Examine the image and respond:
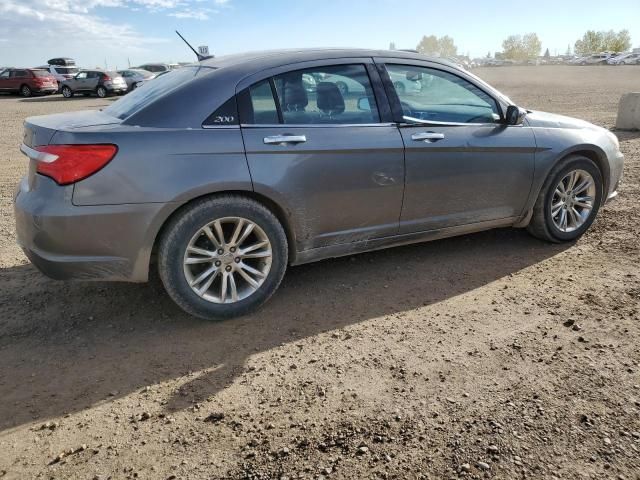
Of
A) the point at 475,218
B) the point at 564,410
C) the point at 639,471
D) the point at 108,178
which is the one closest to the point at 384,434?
the point at 564,410

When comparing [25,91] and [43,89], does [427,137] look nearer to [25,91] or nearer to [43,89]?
[43,89]

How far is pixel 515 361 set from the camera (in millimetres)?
2980

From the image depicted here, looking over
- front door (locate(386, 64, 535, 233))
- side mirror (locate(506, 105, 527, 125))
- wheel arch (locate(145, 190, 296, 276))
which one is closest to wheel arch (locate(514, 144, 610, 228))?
front door (locate(386, 64, 535, 233))

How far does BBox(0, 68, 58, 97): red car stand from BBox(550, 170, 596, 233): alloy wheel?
3212cm

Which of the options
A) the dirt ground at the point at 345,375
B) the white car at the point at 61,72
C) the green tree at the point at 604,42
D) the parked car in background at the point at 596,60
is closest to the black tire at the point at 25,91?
the white car at the point at 61,72

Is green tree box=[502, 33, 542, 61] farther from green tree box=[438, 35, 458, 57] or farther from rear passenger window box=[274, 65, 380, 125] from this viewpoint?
rear passenger window box=[274, 65, 380, 125]

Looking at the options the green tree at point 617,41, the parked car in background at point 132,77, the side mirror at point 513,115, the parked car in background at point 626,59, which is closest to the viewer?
the side mirror at point 513,115

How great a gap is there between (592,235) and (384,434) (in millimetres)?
3523

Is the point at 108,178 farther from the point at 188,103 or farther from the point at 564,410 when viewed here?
the point at 564,410

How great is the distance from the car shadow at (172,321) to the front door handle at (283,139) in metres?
1.15

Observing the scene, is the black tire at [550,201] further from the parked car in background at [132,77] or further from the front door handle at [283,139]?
the parked car in background at [132,77]

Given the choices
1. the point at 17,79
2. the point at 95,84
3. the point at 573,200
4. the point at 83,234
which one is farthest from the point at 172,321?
the point at 17,79

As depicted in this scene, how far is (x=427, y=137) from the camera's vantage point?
3904 mm

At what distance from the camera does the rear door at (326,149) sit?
11.3 feet
